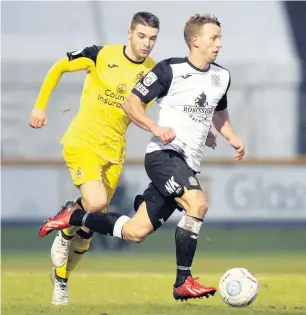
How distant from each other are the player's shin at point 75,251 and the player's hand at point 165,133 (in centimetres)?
203

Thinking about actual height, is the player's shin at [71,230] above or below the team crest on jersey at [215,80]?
below

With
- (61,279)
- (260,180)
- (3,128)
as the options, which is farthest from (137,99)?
(3,128)

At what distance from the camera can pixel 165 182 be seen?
8133mm

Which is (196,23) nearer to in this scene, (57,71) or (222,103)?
(222,103)

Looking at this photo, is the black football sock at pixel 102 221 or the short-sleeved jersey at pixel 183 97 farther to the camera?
the black football sock at pixel 102 221

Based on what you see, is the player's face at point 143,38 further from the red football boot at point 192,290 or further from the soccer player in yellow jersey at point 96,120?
the red football boot at point 192,290

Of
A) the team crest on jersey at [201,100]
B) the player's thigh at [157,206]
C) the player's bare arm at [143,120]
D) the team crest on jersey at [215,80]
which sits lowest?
the player's thigh at [157,206]

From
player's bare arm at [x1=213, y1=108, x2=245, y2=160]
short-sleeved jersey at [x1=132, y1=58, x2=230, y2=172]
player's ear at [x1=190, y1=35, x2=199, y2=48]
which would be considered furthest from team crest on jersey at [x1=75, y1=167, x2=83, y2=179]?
player's ear at [x1=190, y1=35, x2=199, y2=48]

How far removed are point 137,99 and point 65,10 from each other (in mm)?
14980

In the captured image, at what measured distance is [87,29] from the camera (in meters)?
22.2

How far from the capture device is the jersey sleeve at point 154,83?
813cm

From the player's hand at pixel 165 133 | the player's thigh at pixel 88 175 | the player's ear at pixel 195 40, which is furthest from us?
the player's thigh at pixel 88 175

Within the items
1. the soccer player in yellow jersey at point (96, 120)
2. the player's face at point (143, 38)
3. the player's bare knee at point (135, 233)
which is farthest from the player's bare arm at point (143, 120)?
the soccer player in yellow jersey at point (96, 120)

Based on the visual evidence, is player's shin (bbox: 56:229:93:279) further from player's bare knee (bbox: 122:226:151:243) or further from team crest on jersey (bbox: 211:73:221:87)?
team crest on jersey (bbox: 211:73:221:87)
